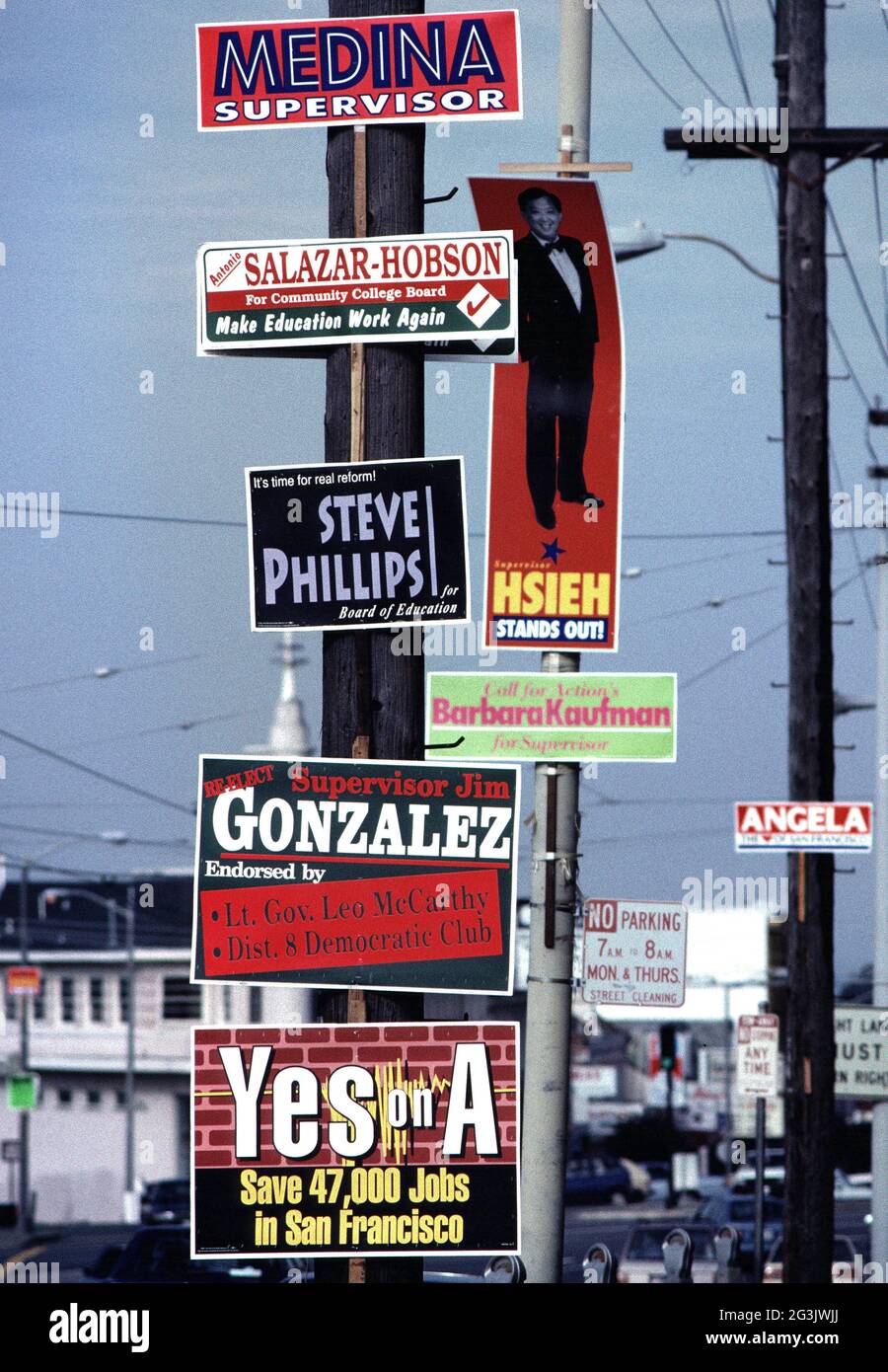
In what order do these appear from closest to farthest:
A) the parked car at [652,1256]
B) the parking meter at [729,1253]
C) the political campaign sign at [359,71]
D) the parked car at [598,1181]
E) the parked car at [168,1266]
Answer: the political campaign sign at [359,71]
the parking meter at [729,1253]
the parked car at [168,1266]
the parked car at [652,1256]
the parked car at [598,1181]

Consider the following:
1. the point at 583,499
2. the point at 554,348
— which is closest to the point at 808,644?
the point at 583,499

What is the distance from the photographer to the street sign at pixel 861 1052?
63.6 feet

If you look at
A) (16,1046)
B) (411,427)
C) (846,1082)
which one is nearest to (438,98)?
(411,427)

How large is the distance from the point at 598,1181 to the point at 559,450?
163 feet

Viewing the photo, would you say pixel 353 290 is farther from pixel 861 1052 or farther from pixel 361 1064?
pixel 861 1052

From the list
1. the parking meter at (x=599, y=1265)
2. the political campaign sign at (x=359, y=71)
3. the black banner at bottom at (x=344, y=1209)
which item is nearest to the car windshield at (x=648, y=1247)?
the parking meter at (x=599, y=1265)

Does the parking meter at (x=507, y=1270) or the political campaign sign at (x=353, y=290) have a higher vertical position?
the political campaign sign at (x=353, y=290)

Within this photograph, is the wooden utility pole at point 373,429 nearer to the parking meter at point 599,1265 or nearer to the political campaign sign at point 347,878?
the political campaign sign at point 347,878

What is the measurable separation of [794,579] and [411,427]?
1055cm

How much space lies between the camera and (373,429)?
6207mm

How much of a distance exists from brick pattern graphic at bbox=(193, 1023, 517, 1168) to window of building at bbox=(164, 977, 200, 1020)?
208 feet

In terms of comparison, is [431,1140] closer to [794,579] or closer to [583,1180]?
[794,579]

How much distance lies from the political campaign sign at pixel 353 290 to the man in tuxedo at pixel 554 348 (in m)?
3.12

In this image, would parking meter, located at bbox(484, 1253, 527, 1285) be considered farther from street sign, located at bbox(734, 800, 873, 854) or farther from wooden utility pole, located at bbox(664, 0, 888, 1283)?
wooden utility pole, located at bbox(664, 0, 888, 1283)
